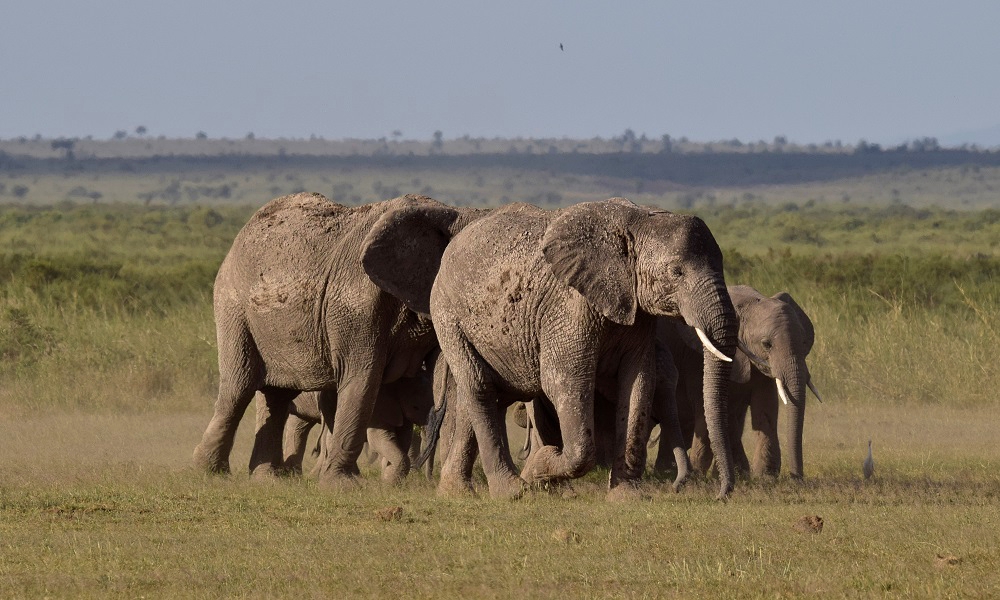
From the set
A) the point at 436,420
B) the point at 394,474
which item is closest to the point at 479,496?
the point at 436,420

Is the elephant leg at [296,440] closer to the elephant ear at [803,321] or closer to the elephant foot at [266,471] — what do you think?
the elephant foot at [266,471]

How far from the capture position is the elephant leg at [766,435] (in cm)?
1309

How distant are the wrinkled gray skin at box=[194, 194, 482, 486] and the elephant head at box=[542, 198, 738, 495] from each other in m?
1.56

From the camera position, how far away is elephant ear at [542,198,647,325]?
33.5ft

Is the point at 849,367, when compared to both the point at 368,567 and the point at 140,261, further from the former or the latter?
the point at 140,261

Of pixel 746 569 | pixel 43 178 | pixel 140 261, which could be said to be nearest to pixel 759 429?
pixel 746 569

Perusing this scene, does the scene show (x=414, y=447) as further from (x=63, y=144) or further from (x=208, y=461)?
(x=63, y=144)

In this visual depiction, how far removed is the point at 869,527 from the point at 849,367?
10.1m

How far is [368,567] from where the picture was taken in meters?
8.09

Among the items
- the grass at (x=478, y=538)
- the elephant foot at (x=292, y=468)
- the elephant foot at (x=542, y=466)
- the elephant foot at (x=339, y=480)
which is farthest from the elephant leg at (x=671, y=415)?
the elephant foot at (x=292, y=468)

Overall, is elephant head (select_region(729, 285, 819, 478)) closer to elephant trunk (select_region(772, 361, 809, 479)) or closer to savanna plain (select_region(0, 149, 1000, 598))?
elephant trunk (select_region(772, 361, 809, 479))

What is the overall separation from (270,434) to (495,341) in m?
2.81

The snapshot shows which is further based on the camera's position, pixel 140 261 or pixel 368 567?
pixel 140 261

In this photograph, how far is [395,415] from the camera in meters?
12.7
